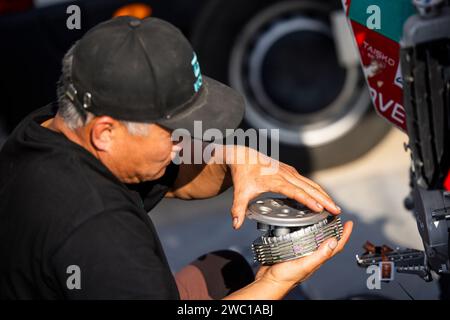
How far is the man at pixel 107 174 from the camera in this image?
1.90m

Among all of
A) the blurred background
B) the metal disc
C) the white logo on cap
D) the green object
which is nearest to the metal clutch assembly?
the metal disc

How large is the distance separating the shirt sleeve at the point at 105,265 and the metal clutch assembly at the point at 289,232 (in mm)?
278

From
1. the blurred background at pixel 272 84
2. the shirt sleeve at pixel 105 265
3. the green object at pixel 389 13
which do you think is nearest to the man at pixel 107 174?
the shirt sleeve at pixel 105 265

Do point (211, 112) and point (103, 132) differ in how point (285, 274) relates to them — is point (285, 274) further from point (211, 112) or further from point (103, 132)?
point (103, 132)

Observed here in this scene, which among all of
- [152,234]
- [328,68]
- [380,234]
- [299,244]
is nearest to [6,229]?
[152,234]

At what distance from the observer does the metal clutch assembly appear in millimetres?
1984

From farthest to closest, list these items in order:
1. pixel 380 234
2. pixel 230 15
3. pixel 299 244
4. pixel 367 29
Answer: pixel 230 15, pixel 380 234, pixel 367 29, pixel 299 244

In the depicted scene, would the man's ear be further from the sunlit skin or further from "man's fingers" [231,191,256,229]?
"man's fingers" [231,191,256,229]

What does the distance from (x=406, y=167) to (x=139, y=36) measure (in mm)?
2358

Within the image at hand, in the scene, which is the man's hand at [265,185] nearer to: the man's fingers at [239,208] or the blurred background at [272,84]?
the man's fingers at [239,208]

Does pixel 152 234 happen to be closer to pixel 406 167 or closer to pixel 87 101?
pixel 87 101

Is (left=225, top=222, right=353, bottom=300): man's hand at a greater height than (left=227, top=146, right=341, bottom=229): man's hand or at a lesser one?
lesser

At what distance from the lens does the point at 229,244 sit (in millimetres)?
3670

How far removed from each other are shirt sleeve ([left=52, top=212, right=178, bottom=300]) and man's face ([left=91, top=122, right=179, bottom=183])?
202 millimetres
